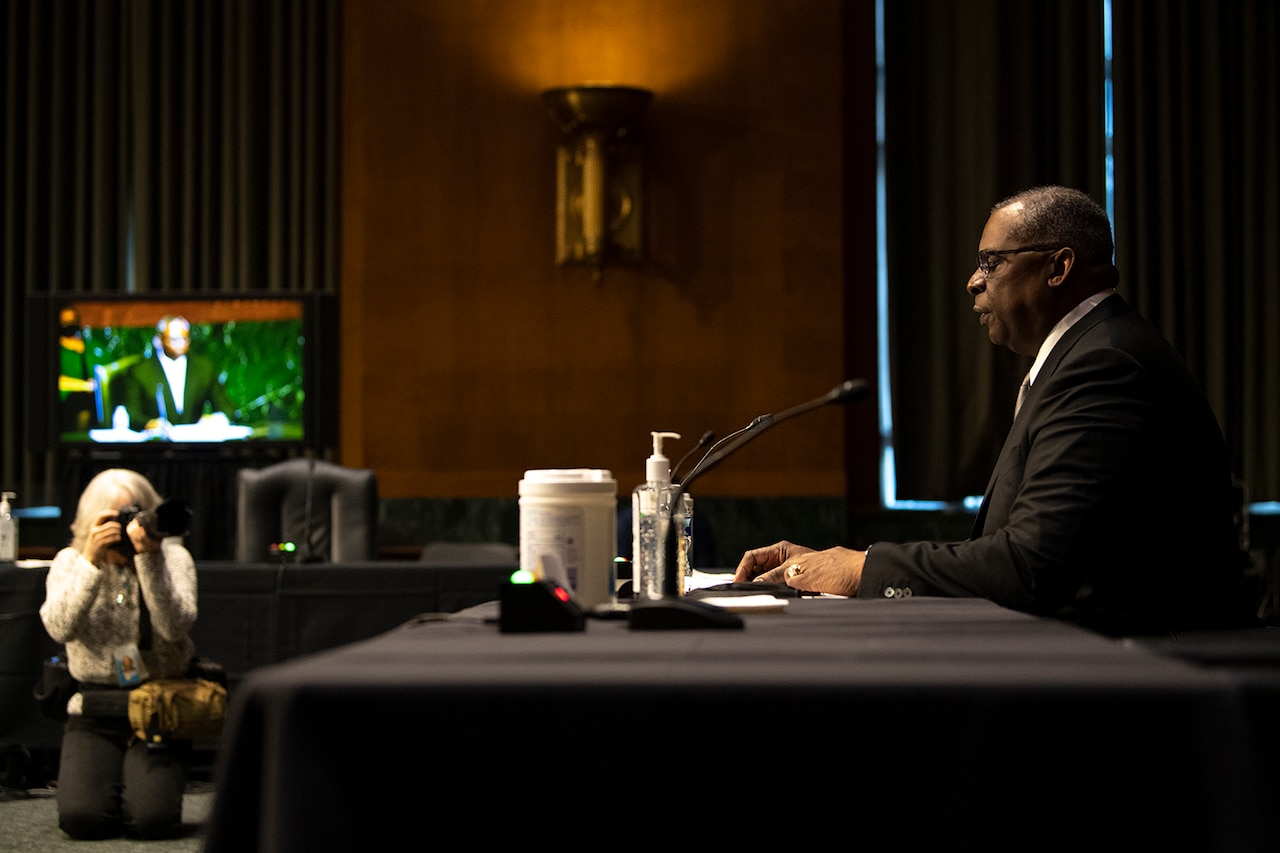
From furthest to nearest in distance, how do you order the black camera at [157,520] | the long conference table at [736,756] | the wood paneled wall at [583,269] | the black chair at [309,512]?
the wood paneled wall at [583,269] → the black chair at [309,512] → the black camera at [157,520] → the long conference table at [736,756]

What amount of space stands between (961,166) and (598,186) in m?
1.73

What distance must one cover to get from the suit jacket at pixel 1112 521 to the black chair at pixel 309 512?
10.5 ft

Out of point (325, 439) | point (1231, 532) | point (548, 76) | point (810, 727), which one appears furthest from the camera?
point (548, 76)

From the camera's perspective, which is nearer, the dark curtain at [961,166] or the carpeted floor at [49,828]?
the carpeted floor at [49,828]

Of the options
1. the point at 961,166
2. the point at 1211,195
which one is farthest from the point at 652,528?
the point at 1211,195

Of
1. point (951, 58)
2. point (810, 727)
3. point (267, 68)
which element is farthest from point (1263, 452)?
point (810, 727)

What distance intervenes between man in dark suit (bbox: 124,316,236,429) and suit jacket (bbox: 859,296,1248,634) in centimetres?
426

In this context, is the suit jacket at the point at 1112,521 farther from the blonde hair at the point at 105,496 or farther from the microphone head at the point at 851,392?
the blonde hair at the point at 105,496

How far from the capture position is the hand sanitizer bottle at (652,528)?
1.97m

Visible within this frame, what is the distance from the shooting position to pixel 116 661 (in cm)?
362

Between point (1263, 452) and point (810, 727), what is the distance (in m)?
5.87

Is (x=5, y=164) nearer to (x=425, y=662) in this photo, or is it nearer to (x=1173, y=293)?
(x=1173, y=293)

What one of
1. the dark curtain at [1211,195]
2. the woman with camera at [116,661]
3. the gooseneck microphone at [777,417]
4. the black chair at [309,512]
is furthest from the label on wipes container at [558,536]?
the dark curtain at [1211,195]

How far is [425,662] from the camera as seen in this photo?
1070 mm
